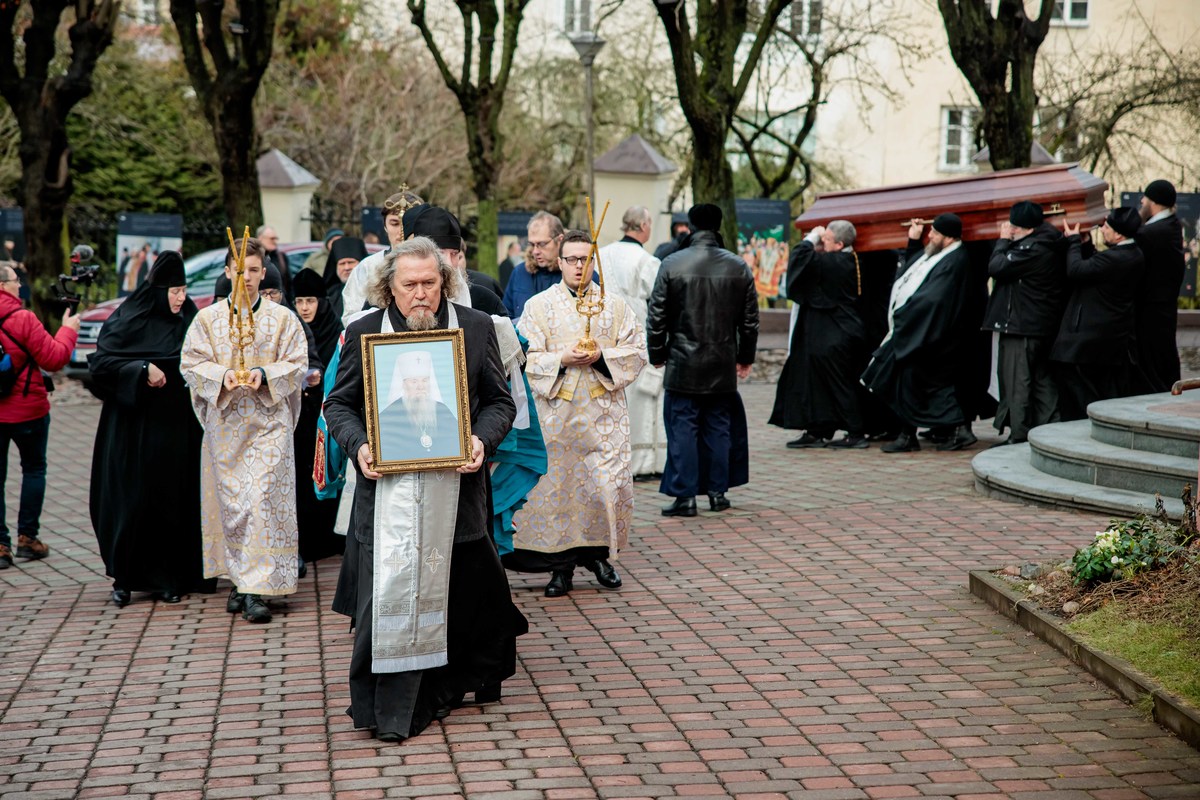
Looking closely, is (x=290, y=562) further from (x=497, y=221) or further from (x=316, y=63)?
(x=316, y=63)

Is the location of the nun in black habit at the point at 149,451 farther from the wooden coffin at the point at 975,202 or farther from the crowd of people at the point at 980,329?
the wooden coffin at the point at 975,202

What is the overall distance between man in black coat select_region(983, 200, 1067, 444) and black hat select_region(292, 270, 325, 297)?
5343mm

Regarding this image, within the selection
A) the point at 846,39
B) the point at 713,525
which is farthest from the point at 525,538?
the point at 846,39

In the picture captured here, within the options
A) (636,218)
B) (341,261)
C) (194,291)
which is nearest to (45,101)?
(194,291)

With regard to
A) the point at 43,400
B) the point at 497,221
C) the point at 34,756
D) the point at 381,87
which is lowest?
the point at 34,756

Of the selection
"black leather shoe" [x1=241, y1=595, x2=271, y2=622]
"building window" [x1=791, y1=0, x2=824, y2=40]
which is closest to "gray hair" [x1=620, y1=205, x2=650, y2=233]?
"black leather shoe" [x1=241, y1=595, x2=271, y2=622]

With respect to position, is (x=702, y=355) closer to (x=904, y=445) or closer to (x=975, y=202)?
(x=904, y=445)

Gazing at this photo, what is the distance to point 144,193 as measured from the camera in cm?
3127

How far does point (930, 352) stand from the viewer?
12023mm

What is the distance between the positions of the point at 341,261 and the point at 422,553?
4.70m

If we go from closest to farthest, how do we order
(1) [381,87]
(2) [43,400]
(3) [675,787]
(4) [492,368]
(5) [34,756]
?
(3) [675,787]
(5) [34,756]
(4) [492,368]
(2) [43,400]
(1) [381,87]

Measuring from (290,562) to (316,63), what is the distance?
26766 mm

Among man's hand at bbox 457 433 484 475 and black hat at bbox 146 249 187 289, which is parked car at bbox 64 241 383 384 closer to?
black hat at bbox 146 249 187 289

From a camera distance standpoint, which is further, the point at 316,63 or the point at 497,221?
the point at 316,63
